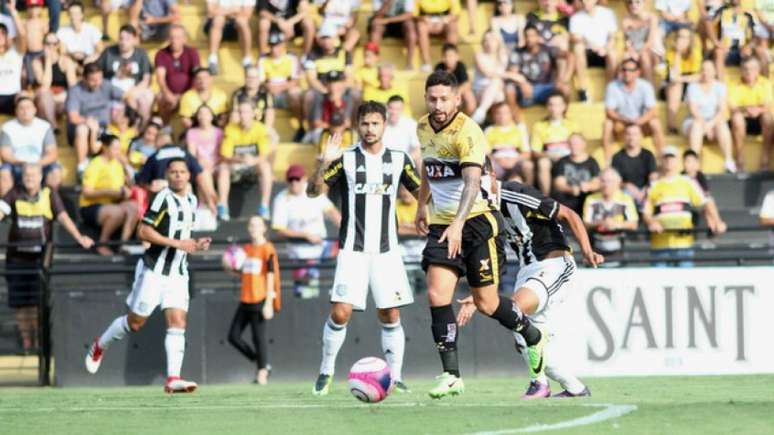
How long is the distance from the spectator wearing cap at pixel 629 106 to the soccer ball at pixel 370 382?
32.5ft

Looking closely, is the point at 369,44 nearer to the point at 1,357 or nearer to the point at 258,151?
the point at 258,151

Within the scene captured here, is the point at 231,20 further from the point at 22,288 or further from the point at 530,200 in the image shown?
the point at 530,200

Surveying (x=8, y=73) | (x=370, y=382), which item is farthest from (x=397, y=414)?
(x=8, y=73)

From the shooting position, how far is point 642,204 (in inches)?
724

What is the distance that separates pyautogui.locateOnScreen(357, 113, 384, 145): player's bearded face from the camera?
12180 millimetres

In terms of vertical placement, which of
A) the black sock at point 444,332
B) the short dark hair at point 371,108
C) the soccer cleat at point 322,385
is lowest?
the soccer cleat at point 322,385

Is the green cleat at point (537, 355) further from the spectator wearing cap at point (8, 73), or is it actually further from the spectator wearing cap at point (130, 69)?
the spectator wearing cap at point (8, 73)

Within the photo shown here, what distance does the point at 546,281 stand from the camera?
1146 centimetres

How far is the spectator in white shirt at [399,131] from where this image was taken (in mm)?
18688

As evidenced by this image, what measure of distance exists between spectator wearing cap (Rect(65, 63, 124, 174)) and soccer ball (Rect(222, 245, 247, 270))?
296 centimetres

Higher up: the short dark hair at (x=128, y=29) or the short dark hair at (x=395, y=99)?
the short dark hair at (x=128, y=29)

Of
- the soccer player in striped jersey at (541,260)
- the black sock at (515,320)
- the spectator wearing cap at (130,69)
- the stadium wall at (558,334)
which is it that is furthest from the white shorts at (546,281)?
the spectator wearing cap at (130,69)

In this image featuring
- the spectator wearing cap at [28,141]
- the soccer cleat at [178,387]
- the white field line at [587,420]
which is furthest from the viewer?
the spectator wearing cap at [28,141]

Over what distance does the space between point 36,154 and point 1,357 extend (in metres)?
2.84
